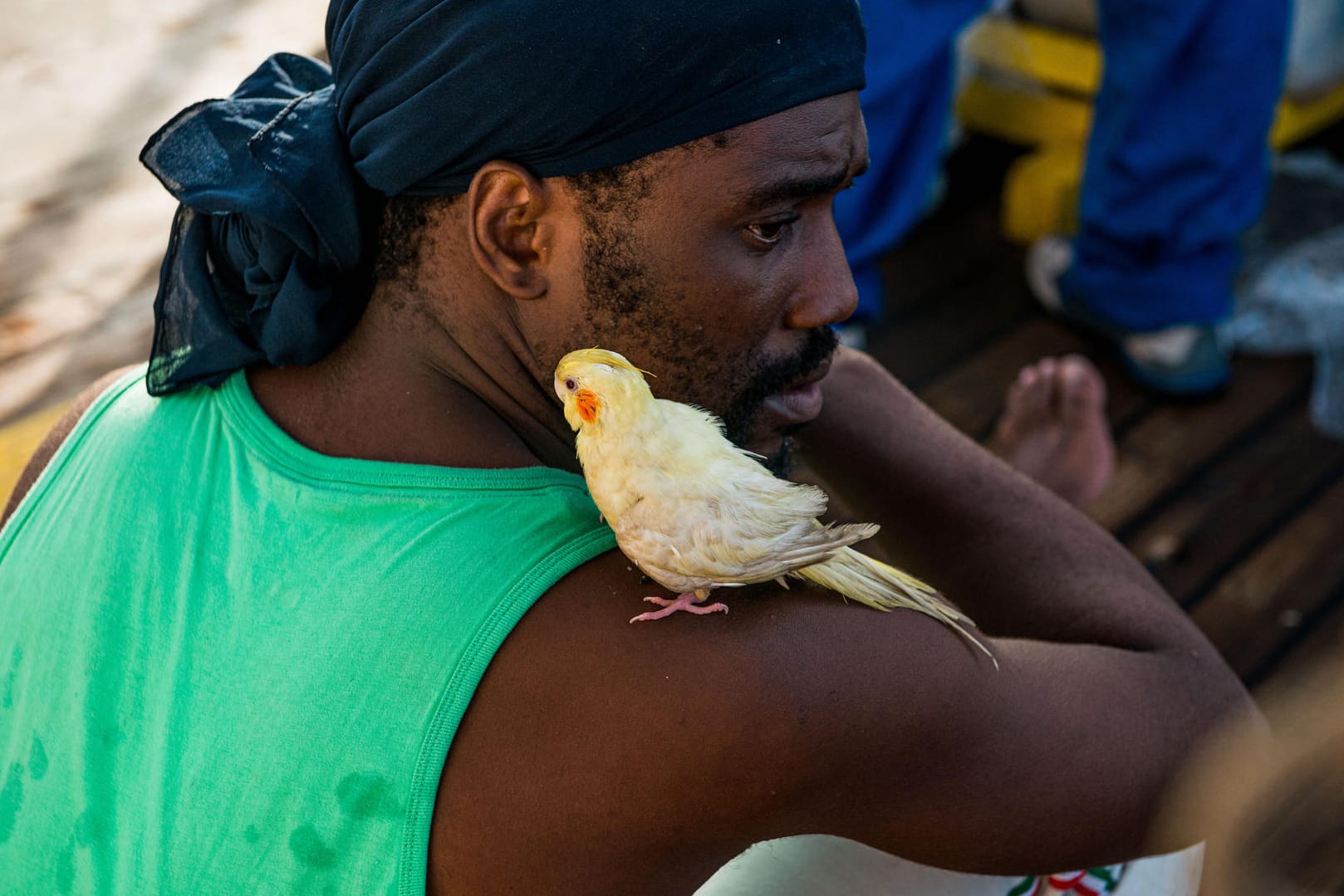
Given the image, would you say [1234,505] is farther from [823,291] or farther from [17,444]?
[17,444]

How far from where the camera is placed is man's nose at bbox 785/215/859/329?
1303mm

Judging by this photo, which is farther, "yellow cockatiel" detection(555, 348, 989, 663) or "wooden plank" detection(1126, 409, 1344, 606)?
"wooden plank" detection(1126, 409, 1344, 606)

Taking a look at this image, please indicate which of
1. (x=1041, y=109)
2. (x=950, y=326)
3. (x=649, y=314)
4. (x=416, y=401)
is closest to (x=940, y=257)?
(x=950, y=326)

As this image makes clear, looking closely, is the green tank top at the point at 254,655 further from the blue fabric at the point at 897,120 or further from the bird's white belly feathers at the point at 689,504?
the blue fabric at the point at 897,120

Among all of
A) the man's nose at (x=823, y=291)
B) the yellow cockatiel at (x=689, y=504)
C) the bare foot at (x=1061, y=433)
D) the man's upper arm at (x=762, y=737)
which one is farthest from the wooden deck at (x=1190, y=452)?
the yellow cockatiel at (x=689, y=504)

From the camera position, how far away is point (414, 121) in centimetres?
125

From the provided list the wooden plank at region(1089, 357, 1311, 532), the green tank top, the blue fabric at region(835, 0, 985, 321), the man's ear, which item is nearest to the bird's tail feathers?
the green tank top

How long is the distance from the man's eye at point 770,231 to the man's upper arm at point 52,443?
779 millimetres

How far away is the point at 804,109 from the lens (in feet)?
4.13

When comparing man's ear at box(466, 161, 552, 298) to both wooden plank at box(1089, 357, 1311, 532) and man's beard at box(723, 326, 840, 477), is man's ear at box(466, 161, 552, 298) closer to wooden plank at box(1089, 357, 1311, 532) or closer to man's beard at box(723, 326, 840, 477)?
man's beard at box(723, 326, 840, 477)

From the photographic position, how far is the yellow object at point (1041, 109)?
12.5ft

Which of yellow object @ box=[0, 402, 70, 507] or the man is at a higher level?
the man

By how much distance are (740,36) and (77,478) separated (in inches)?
32.7

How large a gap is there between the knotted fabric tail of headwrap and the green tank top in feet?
0.33
